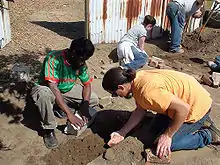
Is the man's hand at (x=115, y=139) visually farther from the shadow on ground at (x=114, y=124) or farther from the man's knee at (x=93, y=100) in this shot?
the man's knee at (x=93, y=100)

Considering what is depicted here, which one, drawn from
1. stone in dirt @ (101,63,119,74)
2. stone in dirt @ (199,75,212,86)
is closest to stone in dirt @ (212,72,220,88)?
stone in dirt @ (199,75,212,86)

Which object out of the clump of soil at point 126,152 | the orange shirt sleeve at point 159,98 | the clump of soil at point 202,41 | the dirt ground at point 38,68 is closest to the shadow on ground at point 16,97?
the dirt ground at point 38,68

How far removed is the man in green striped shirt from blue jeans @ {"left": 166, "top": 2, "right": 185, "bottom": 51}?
3.59 meters

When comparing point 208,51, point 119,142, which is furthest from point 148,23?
point 119,142

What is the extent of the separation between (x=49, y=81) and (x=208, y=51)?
478cm

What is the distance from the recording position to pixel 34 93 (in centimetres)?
415

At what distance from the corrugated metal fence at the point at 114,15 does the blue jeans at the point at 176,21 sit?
0.50 metres

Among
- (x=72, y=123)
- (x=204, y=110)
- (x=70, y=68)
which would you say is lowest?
(x=72, y=123)

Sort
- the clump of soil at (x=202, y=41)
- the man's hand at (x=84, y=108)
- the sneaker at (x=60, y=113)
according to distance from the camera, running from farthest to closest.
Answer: the clump of soil at (x=202, y=41)
the sneaker at (x=60, y=113)
the man's hand at (x=84, y=108)

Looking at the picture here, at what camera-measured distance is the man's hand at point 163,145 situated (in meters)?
3.73

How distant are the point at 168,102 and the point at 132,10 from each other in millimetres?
4356

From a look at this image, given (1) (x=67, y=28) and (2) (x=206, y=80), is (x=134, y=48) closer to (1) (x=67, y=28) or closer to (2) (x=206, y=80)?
(2) (x=206, y=80)

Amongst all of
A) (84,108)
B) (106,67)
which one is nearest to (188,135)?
(84,108)

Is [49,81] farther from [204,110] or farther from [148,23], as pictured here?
[148,23]
